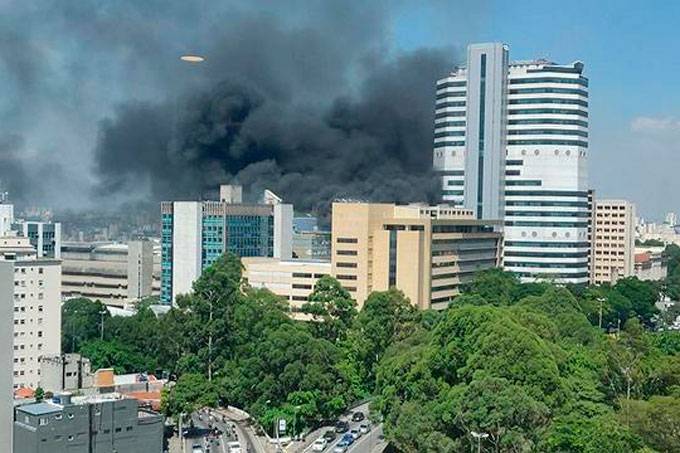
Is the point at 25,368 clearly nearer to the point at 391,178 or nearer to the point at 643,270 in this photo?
the point at 391,178

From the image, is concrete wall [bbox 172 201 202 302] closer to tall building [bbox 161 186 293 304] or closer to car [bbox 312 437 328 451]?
tall building [bbox 161 186 293 304]

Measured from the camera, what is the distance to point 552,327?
13914 mm

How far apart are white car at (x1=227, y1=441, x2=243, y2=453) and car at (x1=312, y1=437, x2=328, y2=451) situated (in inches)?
36.4

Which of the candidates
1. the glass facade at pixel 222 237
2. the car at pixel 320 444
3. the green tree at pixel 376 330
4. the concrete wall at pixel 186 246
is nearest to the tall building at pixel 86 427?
the car at pixel 320 444

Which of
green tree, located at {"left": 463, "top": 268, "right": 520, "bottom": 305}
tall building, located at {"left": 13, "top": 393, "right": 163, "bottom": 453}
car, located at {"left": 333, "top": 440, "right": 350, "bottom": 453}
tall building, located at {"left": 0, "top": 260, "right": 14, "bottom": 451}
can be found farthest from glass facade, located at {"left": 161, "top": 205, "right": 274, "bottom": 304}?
tall building, located at {"left": 0, "top": 260, "right": 14, "bottom": 451}

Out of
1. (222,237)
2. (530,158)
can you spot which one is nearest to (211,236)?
(222,237)

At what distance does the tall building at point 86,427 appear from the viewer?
10.8 metres

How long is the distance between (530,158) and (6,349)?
18087 mm

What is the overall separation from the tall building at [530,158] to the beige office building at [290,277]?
7.28 metres

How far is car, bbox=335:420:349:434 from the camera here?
13.4m

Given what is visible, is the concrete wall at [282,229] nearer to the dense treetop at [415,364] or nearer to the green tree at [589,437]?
the dense treetop at [415,364]

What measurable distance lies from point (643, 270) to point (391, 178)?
11911mm

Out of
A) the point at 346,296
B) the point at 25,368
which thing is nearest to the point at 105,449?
the point at 25,368

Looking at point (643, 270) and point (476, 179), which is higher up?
point (476, 179)
